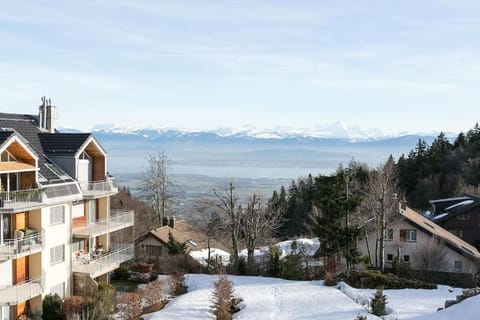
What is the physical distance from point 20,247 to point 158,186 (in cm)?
3102

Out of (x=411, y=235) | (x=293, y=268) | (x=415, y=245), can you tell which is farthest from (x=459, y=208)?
(x=293, y=268)

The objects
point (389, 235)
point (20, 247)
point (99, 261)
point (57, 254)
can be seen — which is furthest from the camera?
point (389, 235)

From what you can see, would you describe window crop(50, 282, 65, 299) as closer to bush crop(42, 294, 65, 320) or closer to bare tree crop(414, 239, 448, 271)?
bush crop(42, 294, 65, 320)

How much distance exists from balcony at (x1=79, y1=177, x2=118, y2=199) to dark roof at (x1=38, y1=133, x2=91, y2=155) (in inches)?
73.1

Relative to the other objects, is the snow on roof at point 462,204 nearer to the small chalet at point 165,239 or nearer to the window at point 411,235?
the window at point 411,235

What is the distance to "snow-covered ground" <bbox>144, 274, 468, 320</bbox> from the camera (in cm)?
2367

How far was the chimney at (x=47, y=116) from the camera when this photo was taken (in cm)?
2948

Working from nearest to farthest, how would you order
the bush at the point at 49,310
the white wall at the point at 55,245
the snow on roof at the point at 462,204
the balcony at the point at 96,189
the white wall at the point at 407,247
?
the bush at the point at 49,310, the white wall at the point at 55,245, the balcony at the point at 96,189, the white wall at the point at 407,247, the snow on roof at the point at 462,204

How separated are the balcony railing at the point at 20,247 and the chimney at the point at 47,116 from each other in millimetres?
8105

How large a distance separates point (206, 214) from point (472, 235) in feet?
83.5

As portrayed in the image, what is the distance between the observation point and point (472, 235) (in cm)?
5016

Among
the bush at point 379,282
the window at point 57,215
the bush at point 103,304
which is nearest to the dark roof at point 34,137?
the window at point 57,215

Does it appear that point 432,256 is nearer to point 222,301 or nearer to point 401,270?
point 401,270

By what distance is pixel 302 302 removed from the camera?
87.2 ft
